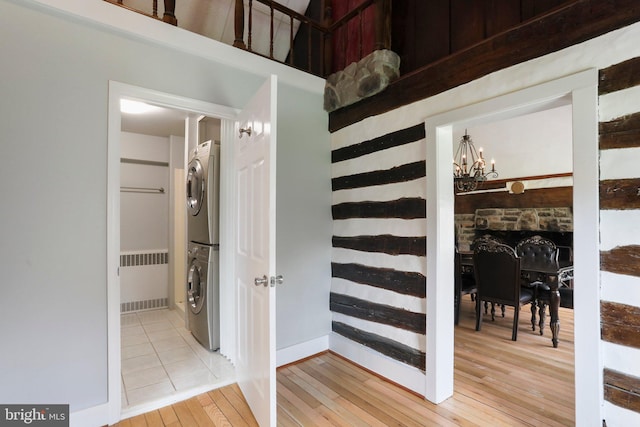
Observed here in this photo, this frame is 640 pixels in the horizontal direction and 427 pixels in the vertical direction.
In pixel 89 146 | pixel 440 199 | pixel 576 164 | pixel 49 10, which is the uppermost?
pixel 49 10

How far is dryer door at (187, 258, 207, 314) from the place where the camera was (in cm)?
303

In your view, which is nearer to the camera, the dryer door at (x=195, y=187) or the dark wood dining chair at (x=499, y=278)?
the dryer door at (x=195, y=187)

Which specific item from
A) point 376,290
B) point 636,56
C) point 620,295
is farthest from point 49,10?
point 620,295

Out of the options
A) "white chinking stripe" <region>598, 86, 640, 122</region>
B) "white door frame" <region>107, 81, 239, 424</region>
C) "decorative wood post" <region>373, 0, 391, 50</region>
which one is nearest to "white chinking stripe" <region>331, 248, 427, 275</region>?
"white chinking stripe" <region>598, 86, 640, 122</region>

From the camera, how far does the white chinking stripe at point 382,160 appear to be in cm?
238

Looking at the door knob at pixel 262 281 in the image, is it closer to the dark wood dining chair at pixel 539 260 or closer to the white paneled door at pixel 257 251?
the white paneled door at pixel 257 251

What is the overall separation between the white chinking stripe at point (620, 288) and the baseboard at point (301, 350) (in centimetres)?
229

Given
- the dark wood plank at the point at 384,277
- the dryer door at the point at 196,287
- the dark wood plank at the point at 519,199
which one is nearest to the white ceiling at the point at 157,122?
the dryer door at the point at 196,287

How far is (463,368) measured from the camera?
2721mm

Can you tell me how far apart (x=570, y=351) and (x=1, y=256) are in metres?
4.68

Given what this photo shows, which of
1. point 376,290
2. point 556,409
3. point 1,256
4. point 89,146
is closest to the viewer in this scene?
point 1,256

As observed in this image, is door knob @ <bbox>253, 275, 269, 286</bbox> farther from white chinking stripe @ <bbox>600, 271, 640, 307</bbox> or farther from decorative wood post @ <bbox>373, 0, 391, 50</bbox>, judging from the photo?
decorative wood post @ <bbox>373, 0, 391, 50</bbox>

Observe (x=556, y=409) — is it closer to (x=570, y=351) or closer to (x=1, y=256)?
(x=570, y=351)

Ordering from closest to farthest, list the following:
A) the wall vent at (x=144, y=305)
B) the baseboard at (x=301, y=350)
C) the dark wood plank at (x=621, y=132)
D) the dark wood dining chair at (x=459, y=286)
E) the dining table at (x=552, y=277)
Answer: the dark wood plank at (x=621, y=132)
the baseboard at (x=301, y=350)
the dining table at (x=552, y=277)
the dark wood dining chair at (x=459, y=286)
the wall vent at (x=144, y=305)
